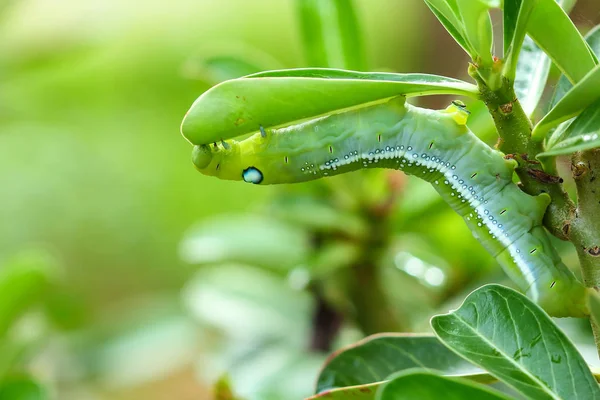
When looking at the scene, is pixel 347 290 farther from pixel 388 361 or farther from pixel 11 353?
pixel 11 353

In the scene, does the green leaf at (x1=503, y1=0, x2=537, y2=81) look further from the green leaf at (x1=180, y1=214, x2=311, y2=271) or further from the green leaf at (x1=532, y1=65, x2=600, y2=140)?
the green leaf at (x1=180, y1=214, x2=311, y2=271)

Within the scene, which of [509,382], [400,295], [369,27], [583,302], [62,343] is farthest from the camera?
[369,27]

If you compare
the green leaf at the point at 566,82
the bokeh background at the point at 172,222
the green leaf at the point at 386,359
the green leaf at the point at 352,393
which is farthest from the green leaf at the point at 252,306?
the green leaf at the point at 566,82

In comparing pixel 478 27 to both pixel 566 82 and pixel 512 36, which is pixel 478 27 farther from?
pixel 566 82

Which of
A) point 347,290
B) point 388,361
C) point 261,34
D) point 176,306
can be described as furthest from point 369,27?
point 388,361

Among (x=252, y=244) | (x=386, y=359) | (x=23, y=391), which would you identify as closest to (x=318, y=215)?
(x=252, y=244)

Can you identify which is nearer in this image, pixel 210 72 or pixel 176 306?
pixel 210 72
